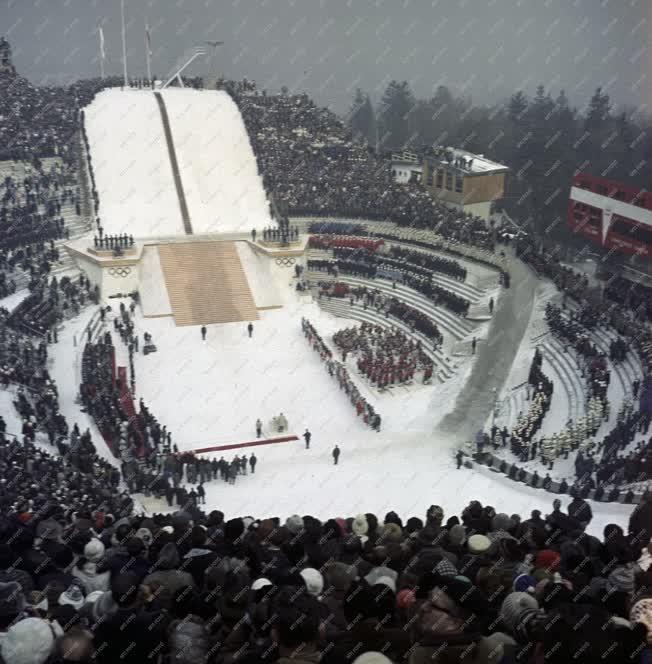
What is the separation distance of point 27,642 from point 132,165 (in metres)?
31.0

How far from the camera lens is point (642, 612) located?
5.73 metres

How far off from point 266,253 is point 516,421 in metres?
12.2

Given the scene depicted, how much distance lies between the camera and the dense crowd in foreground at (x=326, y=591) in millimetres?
5285

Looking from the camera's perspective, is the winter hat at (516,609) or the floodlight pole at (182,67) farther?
the floodlight pole at (182,67)

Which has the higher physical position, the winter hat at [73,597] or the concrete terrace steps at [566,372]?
the winter hat at [73,597]

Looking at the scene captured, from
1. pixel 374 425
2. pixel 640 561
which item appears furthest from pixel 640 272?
pixel 640 561

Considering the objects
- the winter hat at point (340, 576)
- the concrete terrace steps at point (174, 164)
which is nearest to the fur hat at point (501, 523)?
the winter hat at point (340, 576)

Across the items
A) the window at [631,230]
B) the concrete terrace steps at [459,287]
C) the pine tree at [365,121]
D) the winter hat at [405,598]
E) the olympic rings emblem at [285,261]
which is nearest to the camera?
the winter hat at [405,598]

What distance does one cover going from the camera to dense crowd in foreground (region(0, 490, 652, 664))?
5.29 metres

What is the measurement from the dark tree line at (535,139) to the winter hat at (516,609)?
34989 millimetres

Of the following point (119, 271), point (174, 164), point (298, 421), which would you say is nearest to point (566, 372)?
point (298, 421)

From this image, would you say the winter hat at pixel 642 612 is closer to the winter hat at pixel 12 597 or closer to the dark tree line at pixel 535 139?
the winter hat at pixel 12 597

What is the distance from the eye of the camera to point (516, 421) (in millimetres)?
19750

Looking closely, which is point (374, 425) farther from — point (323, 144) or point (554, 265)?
point (323, 144)
